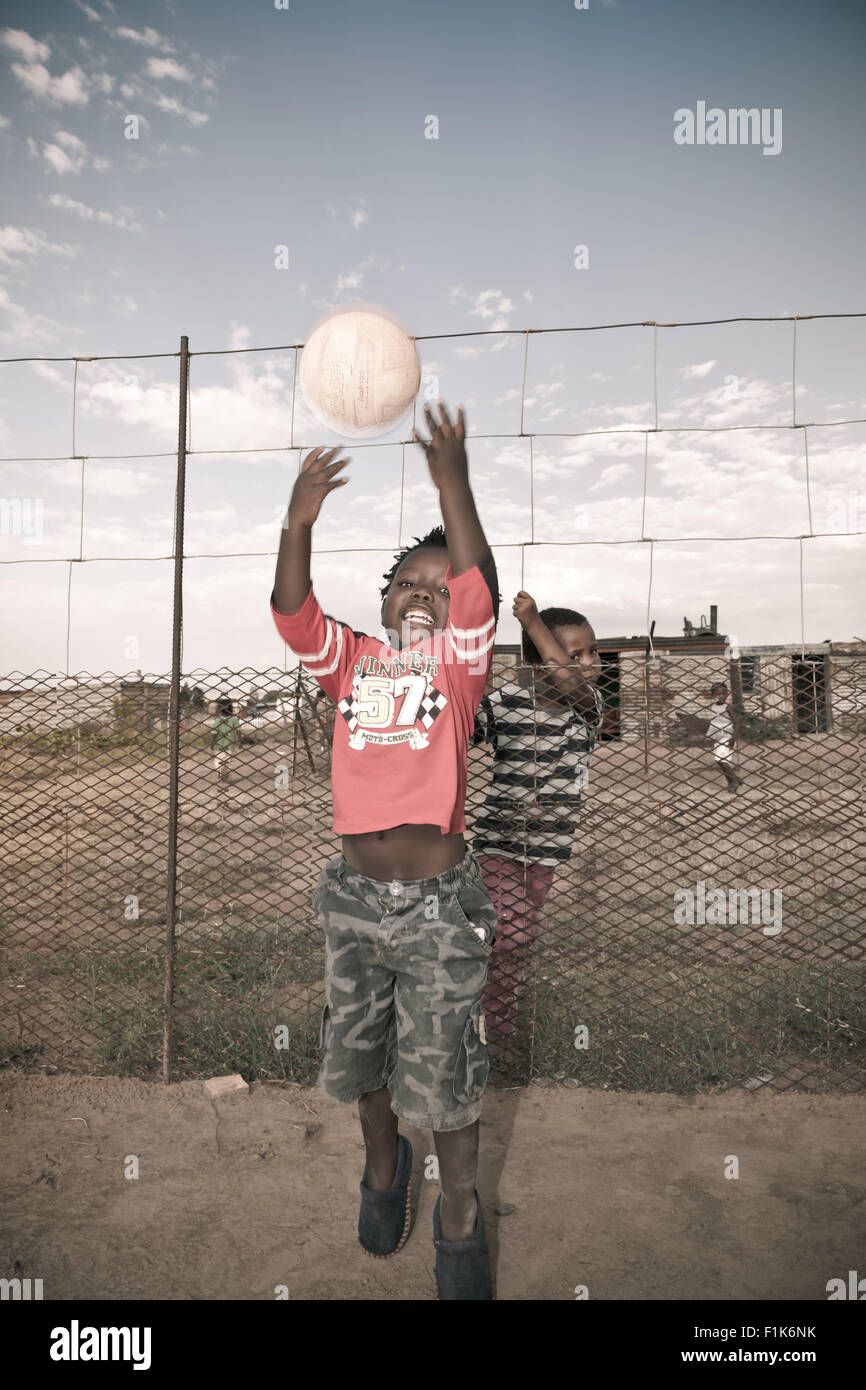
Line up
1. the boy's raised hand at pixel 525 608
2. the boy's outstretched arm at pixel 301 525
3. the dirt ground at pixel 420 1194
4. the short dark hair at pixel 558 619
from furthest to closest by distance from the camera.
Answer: the short dark hair at pixel 558 619
the boy's raised hand at pixel 525 608
the dirt ground at pixel 420 1194
the boy's outstretched arm at pixel 301 525

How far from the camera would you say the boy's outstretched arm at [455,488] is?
6.66 feet

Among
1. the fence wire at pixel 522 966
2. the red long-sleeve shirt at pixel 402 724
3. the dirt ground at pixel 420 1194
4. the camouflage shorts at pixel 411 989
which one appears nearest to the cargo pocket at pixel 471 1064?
the camouflage shorts at pixel 411 989

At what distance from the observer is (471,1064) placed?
7.17ft

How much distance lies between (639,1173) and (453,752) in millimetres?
1749

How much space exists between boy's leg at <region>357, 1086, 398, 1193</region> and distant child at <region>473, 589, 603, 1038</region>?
1027 millimetres

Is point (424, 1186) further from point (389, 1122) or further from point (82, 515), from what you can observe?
point (82, 515)

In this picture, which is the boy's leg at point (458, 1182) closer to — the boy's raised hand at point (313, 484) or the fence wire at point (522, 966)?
the fence wire at point (522, 966)

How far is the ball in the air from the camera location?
2.44m

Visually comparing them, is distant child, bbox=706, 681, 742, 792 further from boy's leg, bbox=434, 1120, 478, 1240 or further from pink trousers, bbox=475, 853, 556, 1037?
boy's leg, bbox=434, 1120, 478, 1240

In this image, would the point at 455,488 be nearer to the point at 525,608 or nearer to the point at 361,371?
the point at 361,371

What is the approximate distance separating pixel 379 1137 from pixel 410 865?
863 mm

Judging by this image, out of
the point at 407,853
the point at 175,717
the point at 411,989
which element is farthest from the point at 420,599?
the point at 175,717

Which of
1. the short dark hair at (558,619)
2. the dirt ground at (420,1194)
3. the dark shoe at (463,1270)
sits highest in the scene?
the short dark hair at (558,619)

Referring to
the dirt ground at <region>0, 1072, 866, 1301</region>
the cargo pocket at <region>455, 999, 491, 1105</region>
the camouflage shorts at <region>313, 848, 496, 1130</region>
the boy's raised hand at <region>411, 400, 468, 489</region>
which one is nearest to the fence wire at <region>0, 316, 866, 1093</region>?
the dirt ground at <region>0, 1072, 866, 1301</region>
